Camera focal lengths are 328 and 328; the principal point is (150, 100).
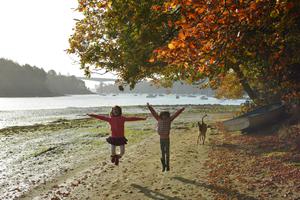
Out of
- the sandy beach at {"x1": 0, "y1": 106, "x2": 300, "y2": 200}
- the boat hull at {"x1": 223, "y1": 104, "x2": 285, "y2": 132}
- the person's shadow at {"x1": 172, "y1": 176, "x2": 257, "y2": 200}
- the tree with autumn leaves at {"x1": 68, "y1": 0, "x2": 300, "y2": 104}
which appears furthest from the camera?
the boat hull at {"x1": 223, "y1": 104, "x2": 285, "y2": 132}

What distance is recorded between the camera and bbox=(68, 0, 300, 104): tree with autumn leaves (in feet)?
28.1

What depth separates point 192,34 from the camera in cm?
886

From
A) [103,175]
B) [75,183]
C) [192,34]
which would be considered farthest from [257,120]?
[192,34]

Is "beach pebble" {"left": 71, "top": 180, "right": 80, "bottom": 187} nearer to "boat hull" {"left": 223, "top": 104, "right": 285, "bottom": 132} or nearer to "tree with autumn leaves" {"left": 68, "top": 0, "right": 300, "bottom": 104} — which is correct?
"tree with autumn leaves" {"left": 68, "top": 0, "right": 300, "bottom": 104}

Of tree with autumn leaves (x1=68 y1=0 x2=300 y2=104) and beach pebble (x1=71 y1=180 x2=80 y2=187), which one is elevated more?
tree with autumn leaves (x1=68 y1=0 x2=300 y2=104)

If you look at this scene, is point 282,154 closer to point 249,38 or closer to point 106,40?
point 249,38

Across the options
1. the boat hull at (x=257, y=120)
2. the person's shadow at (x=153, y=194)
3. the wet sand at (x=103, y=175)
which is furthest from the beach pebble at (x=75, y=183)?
the boat hull at (x=257, y=120)

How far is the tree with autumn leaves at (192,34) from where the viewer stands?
28.1 feet

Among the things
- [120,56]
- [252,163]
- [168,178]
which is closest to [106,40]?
[120,56]

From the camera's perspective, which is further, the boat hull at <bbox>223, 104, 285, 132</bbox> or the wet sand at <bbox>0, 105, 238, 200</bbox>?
the boat hull at <bbox>223, 104, 285, 132</bbox>

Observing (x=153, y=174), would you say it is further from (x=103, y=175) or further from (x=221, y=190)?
(x=221, y=190)

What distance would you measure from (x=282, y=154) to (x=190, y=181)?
5.17 m

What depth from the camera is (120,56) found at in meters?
16.6

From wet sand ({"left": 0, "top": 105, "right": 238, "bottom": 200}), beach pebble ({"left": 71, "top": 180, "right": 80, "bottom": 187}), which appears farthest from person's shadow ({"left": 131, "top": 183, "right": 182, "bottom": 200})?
beach pebble ({"left": 71, "top": 180, "right": 80, "bottom": 187})
